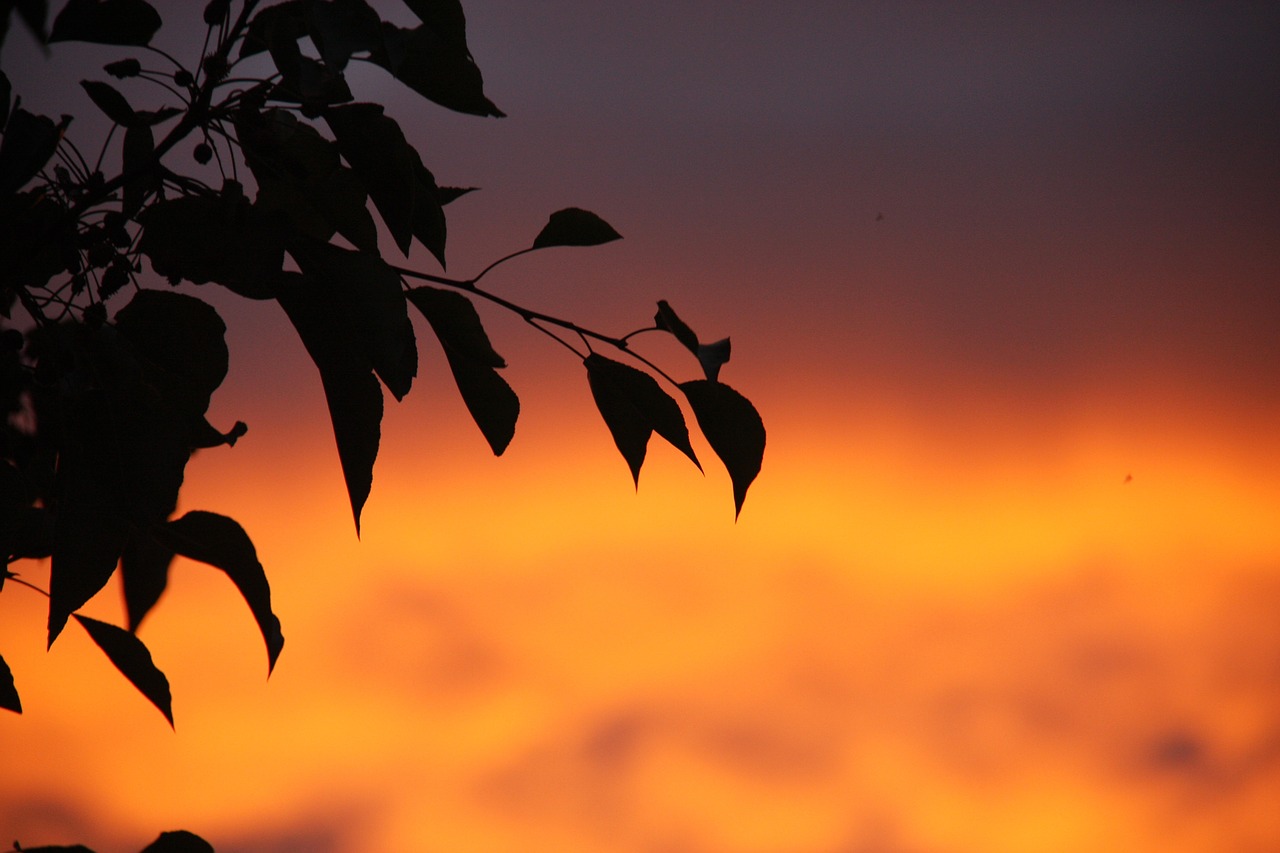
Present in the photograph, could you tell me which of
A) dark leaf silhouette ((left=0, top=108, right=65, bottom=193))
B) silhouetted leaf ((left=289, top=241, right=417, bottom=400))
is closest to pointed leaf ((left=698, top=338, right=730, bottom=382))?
silhouetted leaf ((left=289, top=241, right=417, bottom=400))

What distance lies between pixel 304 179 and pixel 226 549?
0.15m

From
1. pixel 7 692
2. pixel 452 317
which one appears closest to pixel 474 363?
pixel 452 317

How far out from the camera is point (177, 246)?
35 centimetres

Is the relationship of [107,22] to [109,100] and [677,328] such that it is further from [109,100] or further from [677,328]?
[677,328]

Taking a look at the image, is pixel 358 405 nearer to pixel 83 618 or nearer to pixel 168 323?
pixel 168 323

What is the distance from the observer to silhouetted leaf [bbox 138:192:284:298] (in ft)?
1.12

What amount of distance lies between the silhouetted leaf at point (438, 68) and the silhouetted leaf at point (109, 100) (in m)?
0.10

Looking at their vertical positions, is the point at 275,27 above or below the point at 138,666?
above

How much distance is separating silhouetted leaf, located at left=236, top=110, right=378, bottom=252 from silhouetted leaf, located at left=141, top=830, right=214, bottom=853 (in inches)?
7.9

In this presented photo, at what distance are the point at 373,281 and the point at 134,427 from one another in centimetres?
9

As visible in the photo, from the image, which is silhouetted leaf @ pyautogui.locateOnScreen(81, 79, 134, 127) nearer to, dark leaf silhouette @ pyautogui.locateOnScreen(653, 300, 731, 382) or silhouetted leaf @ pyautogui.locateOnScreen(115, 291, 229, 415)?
silhouetted leaf @ pyautogui.locateOnScreen(115, 291, 229, 415)

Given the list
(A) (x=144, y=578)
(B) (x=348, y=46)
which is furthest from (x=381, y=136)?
(A) (x=144, y=578)

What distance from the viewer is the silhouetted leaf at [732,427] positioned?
415mm

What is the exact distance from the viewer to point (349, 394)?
0.37m
